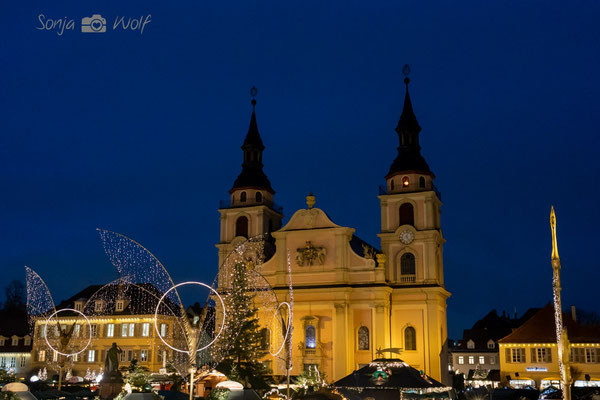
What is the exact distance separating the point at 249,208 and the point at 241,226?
1.96 m

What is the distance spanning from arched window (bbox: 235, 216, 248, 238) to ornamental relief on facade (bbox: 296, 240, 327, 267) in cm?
772

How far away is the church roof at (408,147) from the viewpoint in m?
62.2

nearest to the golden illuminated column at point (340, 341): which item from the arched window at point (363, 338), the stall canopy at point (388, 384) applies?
the arched window at point (363, 338)

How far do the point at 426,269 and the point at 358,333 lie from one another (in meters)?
7.79

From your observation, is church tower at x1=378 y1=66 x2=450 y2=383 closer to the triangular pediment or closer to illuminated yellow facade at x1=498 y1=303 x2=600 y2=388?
the triangular pediment

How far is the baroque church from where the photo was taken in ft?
192

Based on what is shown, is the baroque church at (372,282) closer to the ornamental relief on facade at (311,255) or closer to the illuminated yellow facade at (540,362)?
the ornamental relief on facade at (311,255)

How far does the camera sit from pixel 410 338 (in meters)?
59.2

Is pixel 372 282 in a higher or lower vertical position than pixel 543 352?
higher

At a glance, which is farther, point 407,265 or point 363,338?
point 407,265

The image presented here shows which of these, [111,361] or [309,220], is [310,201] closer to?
[309,220]

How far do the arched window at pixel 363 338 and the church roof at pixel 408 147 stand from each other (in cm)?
1355

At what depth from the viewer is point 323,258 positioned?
60969 mm

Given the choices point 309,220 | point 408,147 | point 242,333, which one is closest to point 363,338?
point 309,220
